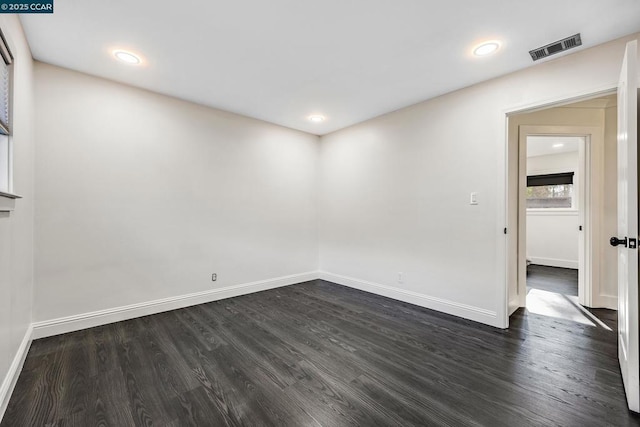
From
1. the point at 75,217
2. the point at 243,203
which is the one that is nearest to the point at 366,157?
the point at 243,203

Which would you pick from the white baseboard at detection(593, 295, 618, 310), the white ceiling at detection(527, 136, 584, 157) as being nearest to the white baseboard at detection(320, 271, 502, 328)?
the white baseboard at detection(593, 295, 618, 310)

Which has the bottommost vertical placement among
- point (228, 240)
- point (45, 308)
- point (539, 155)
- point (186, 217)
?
point (45, 308)

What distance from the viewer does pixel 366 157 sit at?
160 inches

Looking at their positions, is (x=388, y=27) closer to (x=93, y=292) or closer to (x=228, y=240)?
(x=228, y=240)

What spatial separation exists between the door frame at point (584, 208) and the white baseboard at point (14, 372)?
14.8 ft

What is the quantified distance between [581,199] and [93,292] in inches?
224

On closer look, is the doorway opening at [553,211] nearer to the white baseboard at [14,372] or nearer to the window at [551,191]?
the window at [551,191]

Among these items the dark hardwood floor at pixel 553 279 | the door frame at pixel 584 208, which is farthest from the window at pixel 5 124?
the dark hardwood floor at pixel 553 279

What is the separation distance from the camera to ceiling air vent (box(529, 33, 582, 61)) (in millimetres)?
2150

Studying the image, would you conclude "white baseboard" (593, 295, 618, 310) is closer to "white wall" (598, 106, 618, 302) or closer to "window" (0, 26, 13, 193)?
"white wall" (598, 106, 618, 302)

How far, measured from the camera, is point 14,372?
182 cm

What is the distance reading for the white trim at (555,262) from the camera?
19.1ft

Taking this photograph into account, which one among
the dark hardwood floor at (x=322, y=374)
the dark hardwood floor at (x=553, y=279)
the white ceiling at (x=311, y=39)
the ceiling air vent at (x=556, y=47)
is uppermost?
the white ceiling at (x=311, y=39)

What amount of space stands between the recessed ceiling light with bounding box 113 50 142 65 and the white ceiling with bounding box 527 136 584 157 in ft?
20.9
